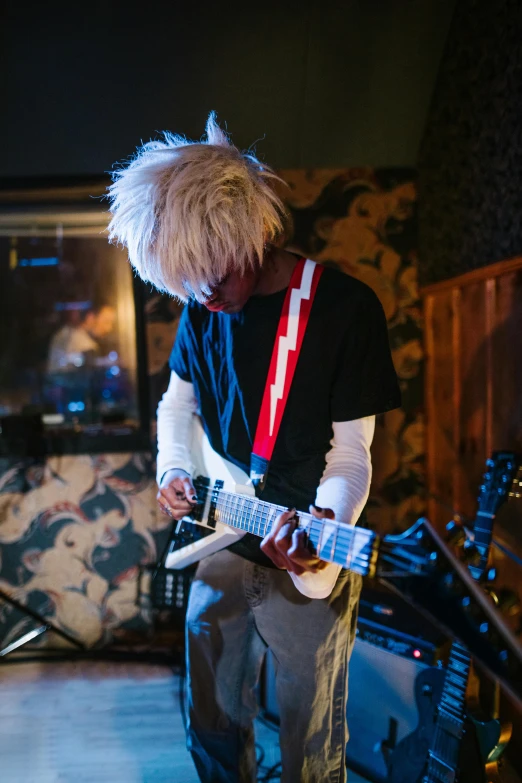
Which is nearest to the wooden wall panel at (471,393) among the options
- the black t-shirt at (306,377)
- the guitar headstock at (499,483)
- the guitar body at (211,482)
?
the guitar headstock at (499,483)

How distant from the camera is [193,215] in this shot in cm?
114

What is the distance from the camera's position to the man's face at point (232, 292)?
1.24 m

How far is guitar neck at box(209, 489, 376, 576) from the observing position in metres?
0.99

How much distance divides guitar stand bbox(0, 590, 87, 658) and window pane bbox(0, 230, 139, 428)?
89 cm

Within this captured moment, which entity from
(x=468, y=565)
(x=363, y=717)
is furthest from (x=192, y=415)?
(x=363, y=717)

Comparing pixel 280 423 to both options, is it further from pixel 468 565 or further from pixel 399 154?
pixel 399 154

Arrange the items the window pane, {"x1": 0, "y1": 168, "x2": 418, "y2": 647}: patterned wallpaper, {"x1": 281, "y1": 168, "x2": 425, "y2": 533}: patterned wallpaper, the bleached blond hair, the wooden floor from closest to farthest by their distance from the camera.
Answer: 1. the bleached blond hair
2. the wooden floor
3. {"x1": 281, "y1": 168, "x2": 425, "y2": 533}: patterned wallpaper
4. {"x1": 0, "y1": 168, "x2": 418, "y2": 647}: patterned wallpaper
5. the window pane

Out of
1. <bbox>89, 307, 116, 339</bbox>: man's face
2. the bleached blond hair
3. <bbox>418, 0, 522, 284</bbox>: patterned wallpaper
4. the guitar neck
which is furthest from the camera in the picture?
<bbox>89, 307, 116, 339</bbox>: man's face

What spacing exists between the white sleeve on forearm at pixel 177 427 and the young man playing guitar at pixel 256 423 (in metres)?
0.19

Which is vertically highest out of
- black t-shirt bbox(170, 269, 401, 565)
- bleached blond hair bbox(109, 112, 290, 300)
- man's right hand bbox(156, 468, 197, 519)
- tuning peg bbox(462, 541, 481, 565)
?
bleached blond hair bbox(109, 112, 290, 300)

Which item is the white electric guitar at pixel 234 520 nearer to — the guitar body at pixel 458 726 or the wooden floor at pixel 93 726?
the guitar body at pixel 458 726

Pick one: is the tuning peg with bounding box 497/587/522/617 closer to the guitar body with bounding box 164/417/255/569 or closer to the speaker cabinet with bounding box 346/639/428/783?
the speaker cabinet with bounding box 346/639/428/783

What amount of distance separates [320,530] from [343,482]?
0.16 metres

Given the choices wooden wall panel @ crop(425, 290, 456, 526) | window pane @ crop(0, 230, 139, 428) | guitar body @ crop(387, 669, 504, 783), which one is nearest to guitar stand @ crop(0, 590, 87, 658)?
window pane @ crop(0, 230, 139, 428)
